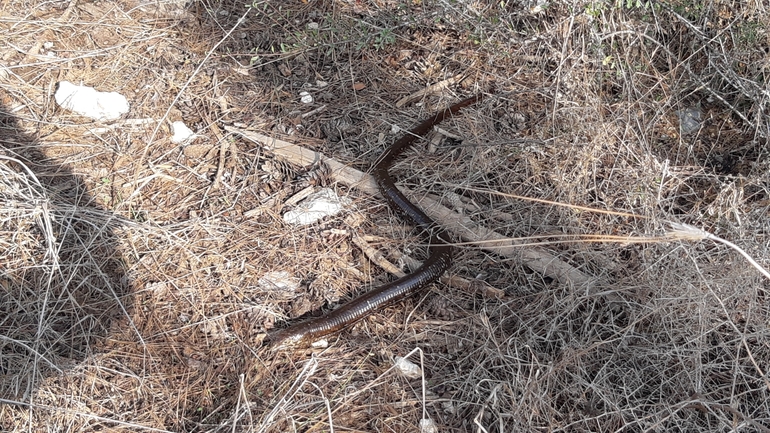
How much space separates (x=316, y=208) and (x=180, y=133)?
3.45 ft

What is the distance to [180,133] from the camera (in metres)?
3.69

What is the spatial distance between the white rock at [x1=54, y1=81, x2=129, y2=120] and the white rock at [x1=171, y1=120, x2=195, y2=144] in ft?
1.13

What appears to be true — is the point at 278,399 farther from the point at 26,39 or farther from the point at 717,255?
the point at 26,39

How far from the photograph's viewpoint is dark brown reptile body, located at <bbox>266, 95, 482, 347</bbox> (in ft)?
9.43

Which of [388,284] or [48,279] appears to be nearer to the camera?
[48,279]

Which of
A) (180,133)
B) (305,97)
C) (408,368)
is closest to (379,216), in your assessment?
(408,368)

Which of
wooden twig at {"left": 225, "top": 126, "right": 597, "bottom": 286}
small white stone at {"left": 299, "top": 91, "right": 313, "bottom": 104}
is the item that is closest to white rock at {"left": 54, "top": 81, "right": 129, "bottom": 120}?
wooden twig at {"left": 225, "top": 126, "right": 597, "bottom": 286}

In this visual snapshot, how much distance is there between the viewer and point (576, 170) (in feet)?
10.6

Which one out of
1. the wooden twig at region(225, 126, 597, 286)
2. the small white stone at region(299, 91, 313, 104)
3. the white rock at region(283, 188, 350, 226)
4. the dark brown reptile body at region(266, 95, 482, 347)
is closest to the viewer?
the dark brown reptile body at region(266, 95, 482, 347)

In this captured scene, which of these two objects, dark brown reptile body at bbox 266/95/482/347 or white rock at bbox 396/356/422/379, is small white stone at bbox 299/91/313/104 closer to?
dark brown reptile body at bbox 266/95/482/347

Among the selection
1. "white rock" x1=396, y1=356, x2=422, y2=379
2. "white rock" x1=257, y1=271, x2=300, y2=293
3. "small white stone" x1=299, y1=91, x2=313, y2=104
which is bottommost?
"white rock" x1=396, y1=356, x2=422, y2=379

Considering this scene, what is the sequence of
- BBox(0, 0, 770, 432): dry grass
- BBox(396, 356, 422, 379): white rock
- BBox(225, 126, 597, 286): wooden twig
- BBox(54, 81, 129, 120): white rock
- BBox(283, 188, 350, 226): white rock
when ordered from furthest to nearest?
BBox(54, 81, 129, 120): white rock → BBox(283, 188, 350, 226): white rock → BBox(225, 126, 597, 286): wooden twig → BBox(396, 356, 422, 379): white rock → BBox(0, 0, 770, 432): dry grass

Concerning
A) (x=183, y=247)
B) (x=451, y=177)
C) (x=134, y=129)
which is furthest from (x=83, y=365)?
(x=451, y=177)

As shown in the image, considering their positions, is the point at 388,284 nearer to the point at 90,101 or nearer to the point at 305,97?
the point at 305,97
